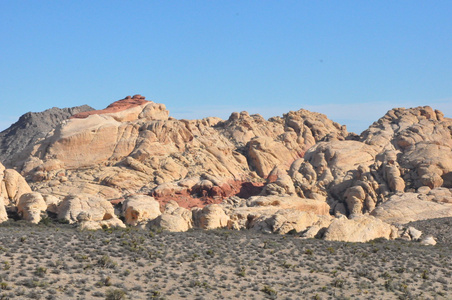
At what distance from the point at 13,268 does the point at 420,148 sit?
7791 centimetres

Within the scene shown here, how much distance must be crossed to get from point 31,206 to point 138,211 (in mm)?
11660

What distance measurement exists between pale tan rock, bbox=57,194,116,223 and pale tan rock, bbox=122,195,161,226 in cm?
215

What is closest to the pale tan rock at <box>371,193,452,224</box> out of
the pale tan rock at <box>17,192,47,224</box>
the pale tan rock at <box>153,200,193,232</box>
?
the pale tan rock at <box>153,200,193,232</box>

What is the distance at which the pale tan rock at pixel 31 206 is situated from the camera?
230 feet

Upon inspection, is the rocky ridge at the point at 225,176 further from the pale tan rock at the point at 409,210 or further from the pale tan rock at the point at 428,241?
the pale tan rock at the point at 428,241

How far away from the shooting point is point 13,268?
1850 inches

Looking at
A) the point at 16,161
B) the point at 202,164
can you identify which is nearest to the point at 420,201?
the point at 202,164

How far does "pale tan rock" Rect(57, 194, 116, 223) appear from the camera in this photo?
2763 inches

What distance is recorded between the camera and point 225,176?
335 ft

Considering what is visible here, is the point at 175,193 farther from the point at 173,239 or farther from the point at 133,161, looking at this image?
the point at 173,239

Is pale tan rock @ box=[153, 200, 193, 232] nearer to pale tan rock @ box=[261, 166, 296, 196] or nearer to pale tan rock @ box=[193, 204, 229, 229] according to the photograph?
pale tan rock @ box=[193, 204, 229, 229]

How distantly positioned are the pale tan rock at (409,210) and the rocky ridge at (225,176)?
0.14 metres

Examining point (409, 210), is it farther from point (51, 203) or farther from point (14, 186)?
point (14, 186)

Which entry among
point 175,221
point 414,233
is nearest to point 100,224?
point 175,221
